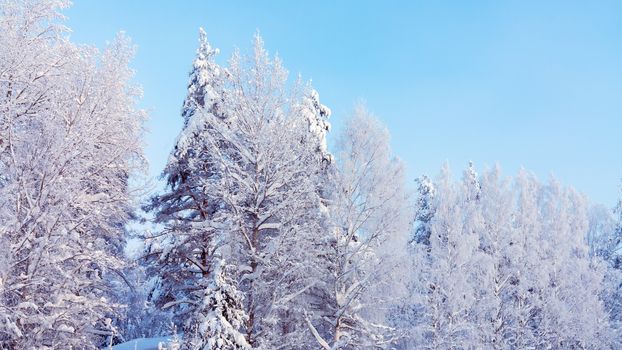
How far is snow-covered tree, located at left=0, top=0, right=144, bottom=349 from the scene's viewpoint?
33.2 feet

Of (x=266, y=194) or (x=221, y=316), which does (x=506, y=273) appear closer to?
(x=266, y=194)

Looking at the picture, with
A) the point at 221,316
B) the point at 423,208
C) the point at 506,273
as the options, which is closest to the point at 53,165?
the point at 221,316

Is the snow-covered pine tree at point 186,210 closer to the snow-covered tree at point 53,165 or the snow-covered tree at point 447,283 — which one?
the snow-covered tree at point 53,165

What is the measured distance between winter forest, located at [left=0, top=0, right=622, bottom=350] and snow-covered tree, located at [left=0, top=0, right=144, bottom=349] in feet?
0.16

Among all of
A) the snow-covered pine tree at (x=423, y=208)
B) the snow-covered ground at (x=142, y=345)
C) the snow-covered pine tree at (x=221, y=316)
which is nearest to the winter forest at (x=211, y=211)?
the snow-covered pine tree at (x=221, y=316)

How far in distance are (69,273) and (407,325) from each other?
14139mm

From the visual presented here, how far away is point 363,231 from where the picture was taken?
13.8 meters

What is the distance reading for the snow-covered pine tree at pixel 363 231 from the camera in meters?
13.2

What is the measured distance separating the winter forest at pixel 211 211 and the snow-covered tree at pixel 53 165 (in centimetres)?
5

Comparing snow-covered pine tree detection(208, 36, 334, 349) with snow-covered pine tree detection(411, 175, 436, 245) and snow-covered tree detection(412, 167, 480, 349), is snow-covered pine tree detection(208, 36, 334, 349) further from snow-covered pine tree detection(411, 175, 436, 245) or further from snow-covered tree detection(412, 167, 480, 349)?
snow-covered pine tree detection(411, 175, 436, 245)

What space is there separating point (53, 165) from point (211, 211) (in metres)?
6.76

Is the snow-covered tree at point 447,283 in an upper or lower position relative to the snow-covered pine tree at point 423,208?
lower

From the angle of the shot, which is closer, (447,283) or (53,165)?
(53,165)

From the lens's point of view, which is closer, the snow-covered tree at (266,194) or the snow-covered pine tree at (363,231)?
the snow-covered tree at (266,194)
